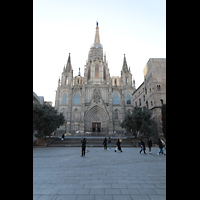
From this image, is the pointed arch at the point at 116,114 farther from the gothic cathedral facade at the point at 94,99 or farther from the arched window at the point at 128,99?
the arched window at the point at 128,99

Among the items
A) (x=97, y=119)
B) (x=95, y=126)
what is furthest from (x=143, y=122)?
(x=95, y=126)

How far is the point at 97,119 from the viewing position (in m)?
41.4

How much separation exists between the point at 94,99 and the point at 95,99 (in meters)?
0.29

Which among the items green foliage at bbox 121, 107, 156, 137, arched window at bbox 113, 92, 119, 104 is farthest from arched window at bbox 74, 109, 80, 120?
→ green foliage at bbox 121, 107, 156, 137

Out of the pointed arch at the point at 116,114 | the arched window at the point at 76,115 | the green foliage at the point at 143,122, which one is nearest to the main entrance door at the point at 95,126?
the arched window at the point at 76,115

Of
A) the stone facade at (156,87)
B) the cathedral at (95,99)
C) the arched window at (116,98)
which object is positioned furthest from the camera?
the arched window at (116,98)

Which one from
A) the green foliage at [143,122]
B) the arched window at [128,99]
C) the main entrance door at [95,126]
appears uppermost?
the arched window at [128,99]

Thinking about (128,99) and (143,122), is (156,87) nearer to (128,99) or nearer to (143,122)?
(143,122)

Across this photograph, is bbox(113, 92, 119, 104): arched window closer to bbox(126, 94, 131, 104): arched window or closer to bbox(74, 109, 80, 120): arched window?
bbox(126, 94, 131, 104): arched window

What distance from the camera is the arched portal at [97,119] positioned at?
40.2 meters

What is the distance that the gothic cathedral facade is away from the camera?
40.2 m
